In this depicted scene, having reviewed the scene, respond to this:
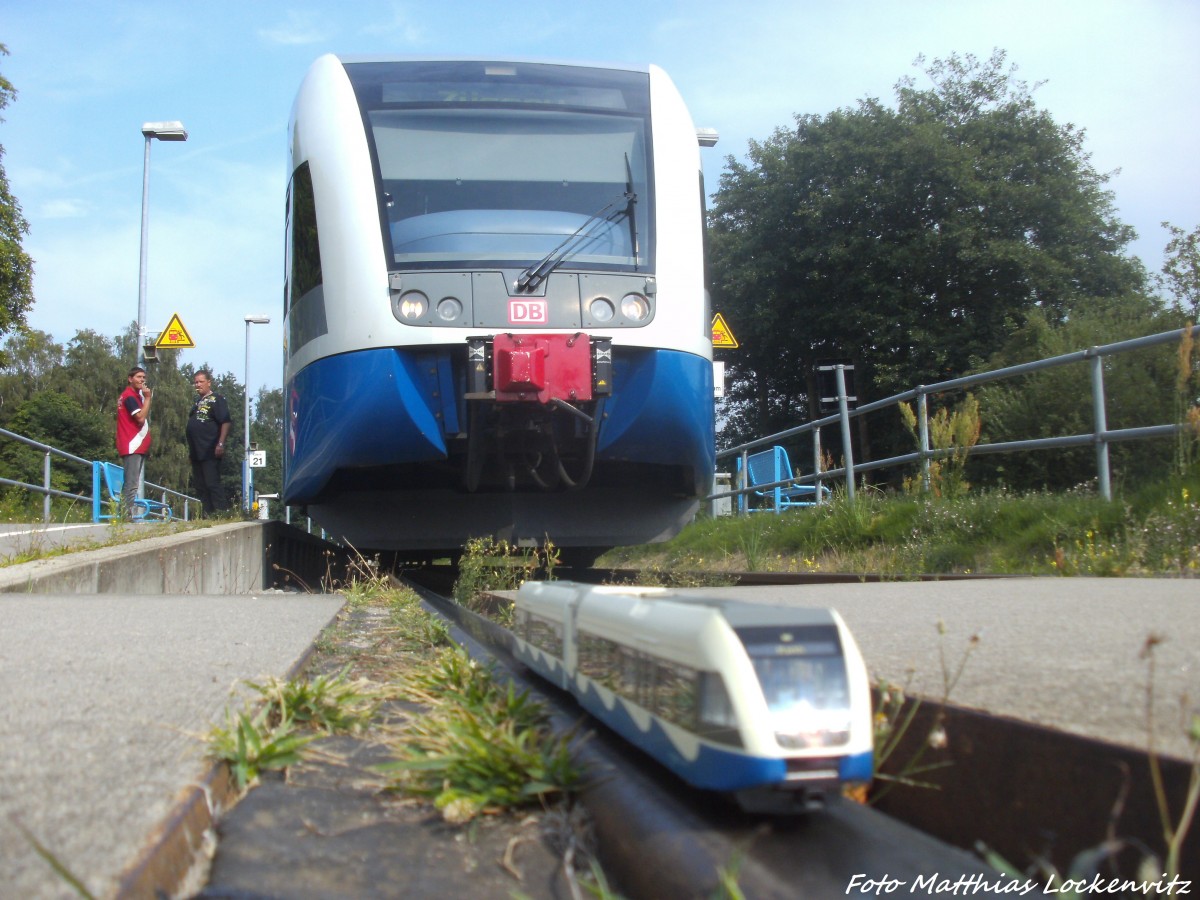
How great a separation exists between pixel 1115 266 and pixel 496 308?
32.3m

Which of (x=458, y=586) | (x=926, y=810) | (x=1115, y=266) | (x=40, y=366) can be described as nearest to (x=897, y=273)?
(x=1115, y=266)

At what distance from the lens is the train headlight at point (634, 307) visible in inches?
272

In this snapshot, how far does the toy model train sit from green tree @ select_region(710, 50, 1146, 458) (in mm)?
31153

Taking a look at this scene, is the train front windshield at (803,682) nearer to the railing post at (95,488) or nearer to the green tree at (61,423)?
the railing post at (95,488)

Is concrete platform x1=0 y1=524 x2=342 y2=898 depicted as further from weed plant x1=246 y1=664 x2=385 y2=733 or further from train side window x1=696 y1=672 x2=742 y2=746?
train side window x1=696 y1=672 x2=742 y2=746

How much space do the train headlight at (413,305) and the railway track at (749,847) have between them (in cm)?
505

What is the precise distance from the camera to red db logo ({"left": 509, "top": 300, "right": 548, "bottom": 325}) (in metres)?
6.66

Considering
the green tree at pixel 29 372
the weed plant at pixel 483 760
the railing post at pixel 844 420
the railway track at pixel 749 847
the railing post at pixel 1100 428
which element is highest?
the green tree at pixel 29 372

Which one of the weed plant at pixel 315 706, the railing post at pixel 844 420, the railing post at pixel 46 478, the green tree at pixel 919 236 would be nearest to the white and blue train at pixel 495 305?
the railing post at pixel 844 420

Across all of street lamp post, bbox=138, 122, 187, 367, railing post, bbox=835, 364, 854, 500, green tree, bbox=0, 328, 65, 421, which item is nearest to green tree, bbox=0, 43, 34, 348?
street lamp post, bbox=138, 122, 187, 367

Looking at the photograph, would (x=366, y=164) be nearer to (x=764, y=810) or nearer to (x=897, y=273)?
(x=764, y=810)

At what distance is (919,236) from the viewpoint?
33.6 metres

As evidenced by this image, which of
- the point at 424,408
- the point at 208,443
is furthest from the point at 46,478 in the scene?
the point at 424,408

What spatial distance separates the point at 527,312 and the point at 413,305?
642 millimetres
